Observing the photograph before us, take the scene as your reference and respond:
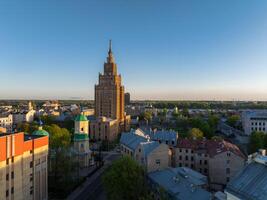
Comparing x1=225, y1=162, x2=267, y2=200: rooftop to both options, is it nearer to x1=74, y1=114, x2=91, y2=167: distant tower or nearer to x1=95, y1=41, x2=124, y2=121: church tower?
x1=74, y1=114, x2=91, y2=167: distant tower

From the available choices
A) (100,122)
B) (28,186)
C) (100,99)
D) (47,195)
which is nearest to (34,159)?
(28,186)

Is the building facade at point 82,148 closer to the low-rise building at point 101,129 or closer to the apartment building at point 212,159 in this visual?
the apartment building at point 212,159

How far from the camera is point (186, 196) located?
34.6 metres

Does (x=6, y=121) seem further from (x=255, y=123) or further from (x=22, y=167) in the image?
(x=255, y=123)

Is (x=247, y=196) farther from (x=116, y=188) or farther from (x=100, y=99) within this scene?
(x=100, y=99)

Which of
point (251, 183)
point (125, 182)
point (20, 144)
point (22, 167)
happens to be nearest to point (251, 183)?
point (251, 183)

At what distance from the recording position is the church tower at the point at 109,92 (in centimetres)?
11419

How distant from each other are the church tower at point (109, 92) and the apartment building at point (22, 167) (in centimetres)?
7185

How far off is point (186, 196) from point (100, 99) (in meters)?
86.2

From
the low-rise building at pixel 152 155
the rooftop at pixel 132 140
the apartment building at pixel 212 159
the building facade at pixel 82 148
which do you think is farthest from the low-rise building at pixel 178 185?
the building facade at pixel 82 148

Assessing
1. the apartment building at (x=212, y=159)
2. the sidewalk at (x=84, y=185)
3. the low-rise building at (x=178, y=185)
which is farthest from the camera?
the apartment building at (x=212, y=159)

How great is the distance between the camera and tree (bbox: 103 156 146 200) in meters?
36.7

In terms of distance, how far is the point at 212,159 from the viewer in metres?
51.9

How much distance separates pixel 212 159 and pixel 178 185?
1663 centimetres
